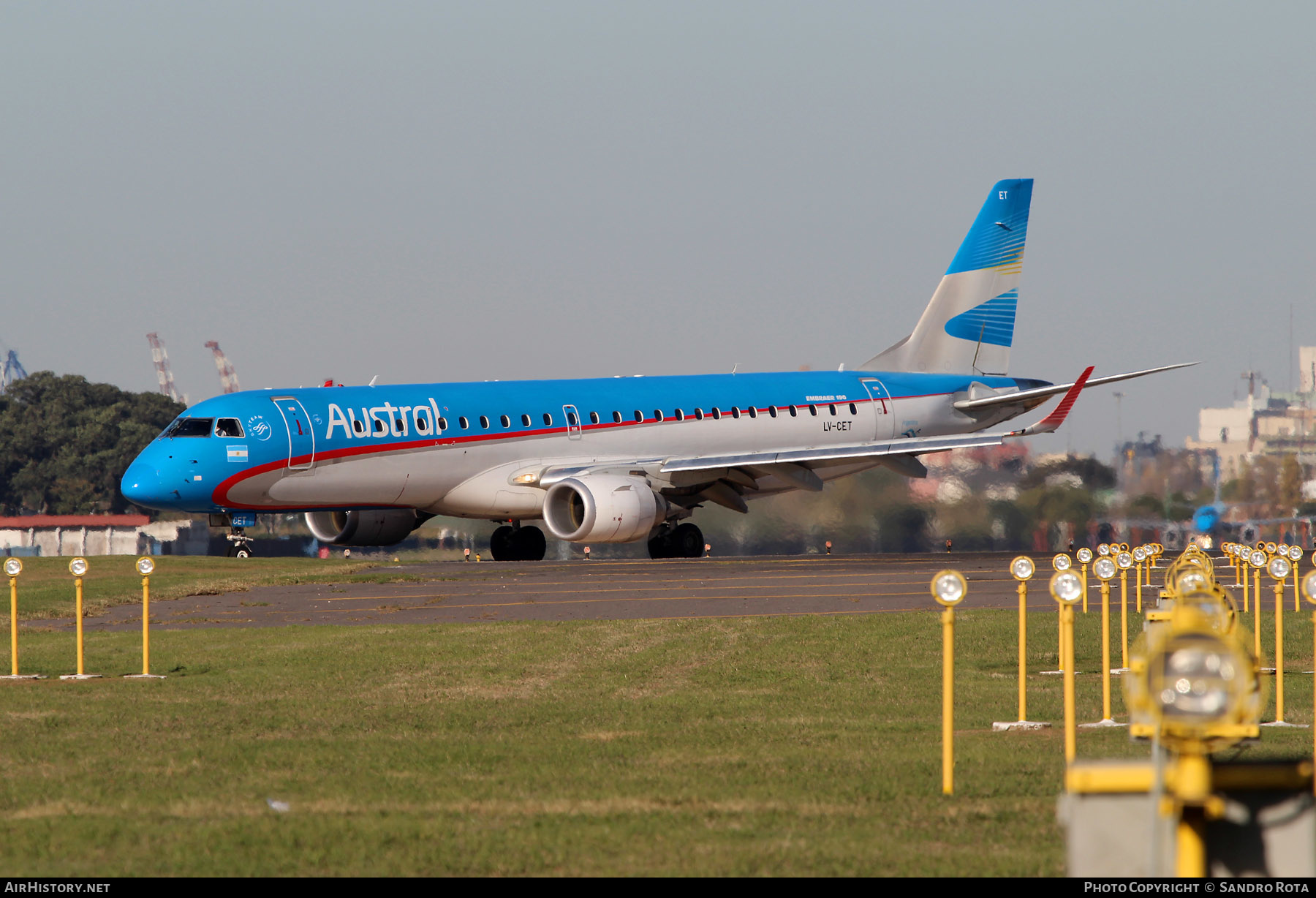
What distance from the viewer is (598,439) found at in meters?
35.5

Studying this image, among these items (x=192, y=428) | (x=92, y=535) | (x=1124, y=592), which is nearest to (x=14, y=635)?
(x=1124, y=592)

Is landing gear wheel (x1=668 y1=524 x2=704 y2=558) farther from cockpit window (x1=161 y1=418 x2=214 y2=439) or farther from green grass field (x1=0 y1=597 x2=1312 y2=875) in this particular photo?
green grass field (x1=0 y1=597 x2=1312 y2=875)

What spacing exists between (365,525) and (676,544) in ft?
23.4

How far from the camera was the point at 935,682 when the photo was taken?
46.8ft

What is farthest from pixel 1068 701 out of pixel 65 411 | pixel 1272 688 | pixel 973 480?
pixel 65 411

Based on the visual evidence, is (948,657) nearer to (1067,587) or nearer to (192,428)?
(1067,587)

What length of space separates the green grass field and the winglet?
728 inches

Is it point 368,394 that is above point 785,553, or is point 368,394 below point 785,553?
above

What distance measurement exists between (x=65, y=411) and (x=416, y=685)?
7201cm

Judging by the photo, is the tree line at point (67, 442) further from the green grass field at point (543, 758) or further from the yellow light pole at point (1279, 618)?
the yellow light pole at point (1279, 618)

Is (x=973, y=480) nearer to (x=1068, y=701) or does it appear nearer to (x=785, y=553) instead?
(x=785, y=553)

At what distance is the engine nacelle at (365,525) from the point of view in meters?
35.6

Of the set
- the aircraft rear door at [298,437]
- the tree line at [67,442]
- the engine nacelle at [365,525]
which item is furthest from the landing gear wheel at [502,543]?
the tree line at [67,442]

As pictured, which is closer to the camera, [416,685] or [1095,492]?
[416,685]
